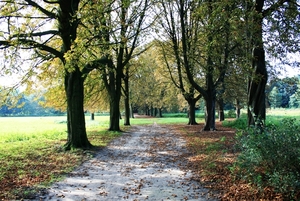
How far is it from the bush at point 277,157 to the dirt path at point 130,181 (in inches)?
48.9

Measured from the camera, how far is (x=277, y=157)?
16.3 feet

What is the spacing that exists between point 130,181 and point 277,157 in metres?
3.69

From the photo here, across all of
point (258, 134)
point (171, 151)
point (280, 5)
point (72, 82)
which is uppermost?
point (280, 5)

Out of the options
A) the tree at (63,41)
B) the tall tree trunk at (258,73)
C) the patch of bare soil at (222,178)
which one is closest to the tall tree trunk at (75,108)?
the tree at (63,41)

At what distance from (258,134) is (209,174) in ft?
7.60

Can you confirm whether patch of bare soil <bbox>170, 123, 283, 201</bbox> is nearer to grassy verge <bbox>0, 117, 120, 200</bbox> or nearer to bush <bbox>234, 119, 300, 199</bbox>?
bush <bbox>234, 119, 300, 199</bbox>

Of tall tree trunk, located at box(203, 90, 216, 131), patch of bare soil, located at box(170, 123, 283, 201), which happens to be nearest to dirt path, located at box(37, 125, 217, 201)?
patch of bare soil, located at box(170, 123, 283, 201)

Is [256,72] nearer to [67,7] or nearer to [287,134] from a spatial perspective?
[287,134]

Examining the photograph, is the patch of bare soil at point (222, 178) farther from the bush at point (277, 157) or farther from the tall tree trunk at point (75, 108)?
the tall tree trunk at point (75, 108)

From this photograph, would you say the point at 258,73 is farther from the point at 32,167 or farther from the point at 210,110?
the point at 210,110

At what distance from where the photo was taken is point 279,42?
32.9 ft

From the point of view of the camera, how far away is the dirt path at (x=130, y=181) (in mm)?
5742

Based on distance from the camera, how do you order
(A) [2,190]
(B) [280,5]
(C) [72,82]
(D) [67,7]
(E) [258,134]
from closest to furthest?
(E) [258,134] < (A) [2,190] < (B) [280,5] < (D) [67,7] < (C) [72,82]

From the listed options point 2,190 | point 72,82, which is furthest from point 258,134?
point 72,82
